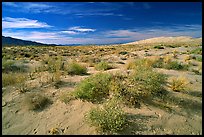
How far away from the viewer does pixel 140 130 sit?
655cm

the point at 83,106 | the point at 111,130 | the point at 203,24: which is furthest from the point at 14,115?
the point at 203,24

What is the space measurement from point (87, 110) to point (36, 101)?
186 centimetres

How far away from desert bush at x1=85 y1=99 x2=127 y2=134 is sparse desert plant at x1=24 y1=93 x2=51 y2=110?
2.13 metres

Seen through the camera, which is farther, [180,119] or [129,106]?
[129,106]

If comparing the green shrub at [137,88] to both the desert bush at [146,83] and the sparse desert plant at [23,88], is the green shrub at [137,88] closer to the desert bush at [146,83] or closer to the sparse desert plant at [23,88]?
the desert bush at [146,83]

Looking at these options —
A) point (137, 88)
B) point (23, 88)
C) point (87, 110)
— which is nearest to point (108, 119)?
point (87, 110)

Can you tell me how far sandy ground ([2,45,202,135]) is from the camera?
22.0 ft

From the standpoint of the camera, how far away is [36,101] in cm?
826

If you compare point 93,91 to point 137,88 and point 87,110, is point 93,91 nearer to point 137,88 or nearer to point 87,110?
point 87,110

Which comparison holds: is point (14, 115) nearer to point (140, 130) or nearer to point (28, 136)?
point (28, 136)

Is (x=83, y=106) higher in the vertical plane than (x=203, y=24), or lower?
lower

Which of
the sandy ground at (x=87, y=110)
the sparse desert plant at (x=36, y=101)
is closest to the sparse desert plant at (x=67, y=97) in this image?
the sandy ground at (x=87, y=110)

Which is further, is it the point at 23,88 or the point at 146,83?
the point at 23,88

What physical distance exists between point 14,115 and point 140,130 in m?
4.10
